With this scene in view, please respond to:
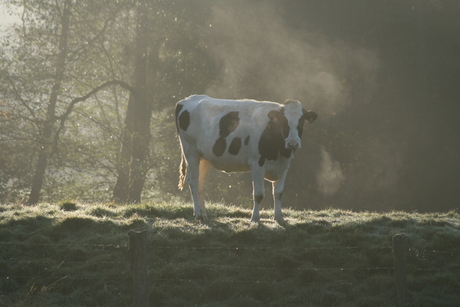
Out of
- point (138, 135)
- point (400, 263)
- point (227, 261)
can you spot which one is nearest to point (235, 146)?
point (227, 261)

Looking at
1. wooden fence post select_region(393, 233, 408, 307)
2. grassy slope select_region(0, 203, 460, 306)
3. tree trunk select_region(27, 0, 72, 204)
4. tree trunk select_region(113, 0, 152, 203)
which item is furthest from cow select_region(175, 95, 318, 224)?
tree trunk select_region(27, 0, 72, 204)

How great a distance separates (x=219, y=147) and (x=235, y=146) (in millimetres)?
421

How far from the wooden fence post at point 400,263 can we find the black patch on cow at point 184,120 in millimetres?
7669

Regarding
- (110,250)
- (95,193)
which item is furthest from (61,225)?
(95,193)

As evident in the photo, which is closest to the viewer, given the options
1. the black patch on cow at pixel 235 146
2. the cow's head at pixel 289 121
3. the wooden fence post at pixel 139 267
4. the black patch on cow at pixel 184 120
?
the wooden fence post at pixel 139 267

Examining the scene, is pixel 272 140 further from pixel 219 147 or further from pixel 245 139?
pixel 219 147

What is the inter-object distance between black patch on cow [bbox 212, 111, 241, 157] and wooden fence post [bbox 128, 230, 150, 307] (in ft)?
20.3

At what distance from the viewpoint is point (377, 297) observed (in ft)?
30.9

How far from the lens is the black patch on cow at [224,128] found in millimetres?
13883

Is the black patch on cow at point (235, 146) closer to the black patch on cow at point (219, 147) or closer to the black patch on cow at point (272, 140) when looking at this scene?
the black patch on cow at point (219, 147)

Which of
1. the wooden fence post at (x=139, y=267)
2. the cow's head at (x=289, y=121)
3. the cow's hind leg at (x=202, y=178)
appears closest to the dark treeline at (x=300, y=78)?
the cow's hind leg at (x=202, y=178)

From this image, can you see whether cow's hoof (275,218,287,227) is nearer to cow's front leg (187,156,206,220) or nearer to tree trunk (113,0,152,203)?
cow's front leg (187,156,206,220)

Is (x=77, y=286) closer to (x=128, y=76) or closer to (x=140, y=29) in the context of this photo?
(x=140, y=29)

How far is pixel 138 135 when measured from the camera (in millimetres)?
27438
